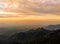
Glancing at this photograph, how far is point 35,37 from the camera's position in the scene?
154cm

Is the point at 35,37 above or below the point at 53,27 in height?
below

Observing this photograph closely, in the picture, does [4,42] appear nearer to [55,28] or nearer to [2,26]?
[2,26]

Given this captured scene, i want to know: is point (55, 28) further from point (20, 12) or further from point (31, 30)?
point (20, 12)

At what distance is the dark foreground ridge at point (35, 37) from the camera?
59.5 inches

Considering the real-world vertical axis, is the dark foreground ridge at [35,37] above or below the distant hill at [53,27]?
below

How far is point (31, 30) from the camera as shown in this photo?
61.6 inches

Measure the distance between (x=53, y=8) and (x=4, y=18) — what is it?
0.59 meters

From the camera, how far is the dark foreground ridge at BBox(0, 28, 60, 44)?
1.51m

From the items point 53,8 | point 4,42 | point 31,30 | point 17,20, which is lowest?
point 4,42

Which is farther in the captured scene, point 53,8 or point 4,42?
point 53,8

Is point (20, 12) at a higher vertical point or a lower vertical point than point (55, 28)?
higher

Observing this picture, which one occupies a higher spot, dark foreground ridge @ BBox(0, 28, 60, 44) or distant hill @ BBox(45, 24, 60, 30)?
distant hill @ BBox(45, 24, 60, 30)

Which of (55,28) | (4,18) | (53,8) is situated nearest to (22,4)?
(4,18)

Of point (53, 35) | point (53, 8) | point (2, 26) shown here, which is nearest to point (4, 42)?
point (2, 26)
